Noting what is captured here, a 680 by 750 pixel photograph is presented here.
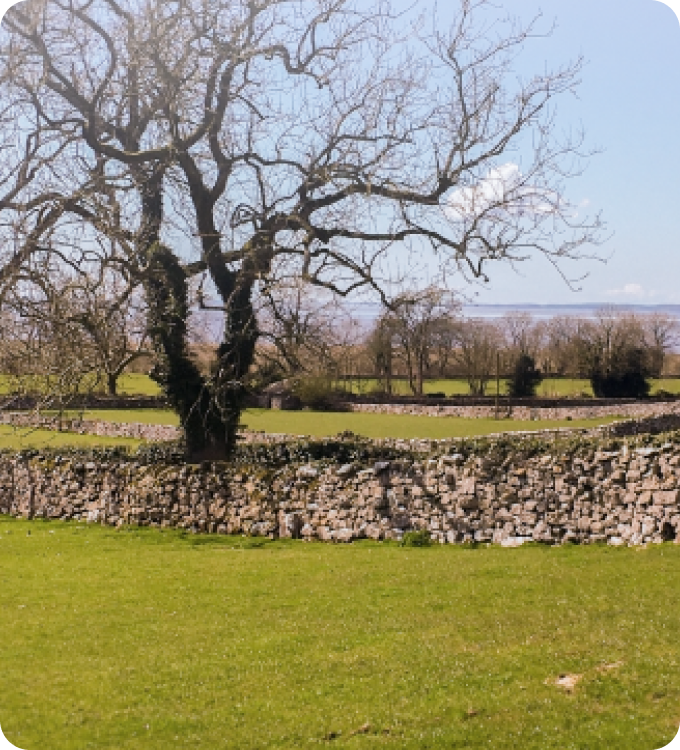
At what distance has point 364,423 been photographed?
47.7m

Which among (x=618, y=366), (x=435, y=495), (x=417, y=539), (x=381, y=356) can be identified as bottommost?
(x=417, y=539)

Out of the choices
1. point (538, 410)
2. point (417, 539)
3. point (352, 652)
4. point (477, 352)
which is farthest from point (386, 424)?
point (352, 652)

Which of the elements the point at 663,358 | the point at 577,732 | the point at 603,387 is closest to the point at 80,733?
the point at 577,732

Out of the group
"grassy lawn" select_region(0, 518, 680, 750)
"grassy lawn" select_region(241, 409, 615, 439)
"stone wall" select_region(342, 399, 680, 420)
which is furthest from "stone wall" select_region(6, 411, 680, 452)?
"grassy lawn" select_region(0, 518, 680, 750)

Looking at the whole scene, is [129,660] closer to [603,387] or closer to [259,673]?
[259,673]

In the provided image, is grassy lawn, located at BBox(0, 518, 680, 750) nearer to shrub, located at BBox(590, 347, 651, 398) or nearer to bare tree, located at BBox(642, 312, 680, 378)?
shrub, located at BBox(590, 347, 651, 398)

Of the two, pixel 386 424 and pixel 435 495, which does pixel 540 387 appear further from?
pixel 435 495

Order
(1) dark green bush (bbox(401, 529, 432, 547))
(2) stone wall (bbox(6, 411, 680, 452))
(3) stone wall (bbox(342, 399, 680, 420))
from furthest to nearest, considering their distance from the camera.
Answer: (3) stone wall (bbox(342, 399, 680, 420)), (2) stone wall (bbox(6, 411, 680, 452)), (1) dark green bush (bbox(401, 529, 432, 547))

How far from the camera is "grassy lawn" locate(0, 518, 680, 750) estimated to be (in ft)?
21.1

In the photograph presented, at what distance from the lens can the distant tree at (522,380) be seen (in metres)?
65.4

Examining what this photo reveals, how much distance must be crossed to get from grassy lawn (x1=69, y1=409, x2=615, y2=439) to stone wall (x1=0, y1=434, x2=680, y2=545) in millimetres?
21506

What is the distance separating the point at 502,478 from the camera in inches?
554

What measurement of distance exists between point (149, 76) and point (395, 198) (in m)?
4.83

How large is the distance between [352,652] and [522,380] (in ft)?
193
